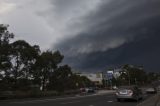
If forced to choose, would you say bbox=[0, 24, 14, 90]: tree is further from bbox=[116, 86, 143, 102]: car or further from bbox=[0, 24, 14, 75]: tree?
bbox=[116, 86, 143, 102]: car

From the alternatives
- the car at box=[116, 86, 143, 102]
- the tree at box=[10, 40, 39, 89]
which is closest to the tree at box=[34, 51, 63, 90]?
the tree at box=[10, 40, 39, 89]

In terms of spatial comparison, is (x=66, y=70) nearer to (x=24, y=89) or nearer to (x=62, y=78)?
(x=62, y=78)

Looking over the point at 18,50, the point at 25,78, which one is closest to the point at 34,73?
the point at 25,78

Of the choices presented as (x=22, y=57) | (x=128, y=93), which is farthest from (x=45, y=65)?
(x=128, y=93)

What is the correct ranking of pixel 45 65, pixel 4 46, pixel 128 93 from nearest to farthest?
pixel 128 93, pixel 4 46, pixel 45 65

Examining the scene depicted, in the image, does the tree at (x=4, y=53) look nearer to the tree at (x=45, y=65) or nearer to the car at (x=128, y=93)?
the tree at (x=45, y=65)

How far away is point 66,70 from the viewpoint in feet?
328

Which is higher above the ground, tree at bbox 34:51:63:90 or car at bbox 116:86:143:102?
tree at bbox 34:51:63:90

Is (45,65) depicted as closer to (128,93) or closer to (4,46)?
(4,46)

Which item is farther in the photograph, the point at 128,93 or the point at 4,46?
the point at 4,46

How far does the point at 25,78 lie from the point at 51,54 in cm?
1523

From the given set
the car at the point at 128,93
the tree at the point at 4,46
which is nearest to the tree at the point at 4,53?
the tree at the point at 4,46

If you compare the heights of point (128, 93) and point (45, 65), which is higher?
point (45, 65)

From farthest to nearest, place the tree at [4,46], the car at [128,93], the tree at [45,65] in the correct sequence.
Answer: the tree at [45,65]
the tree at [4,46]
the car at [128,93]
